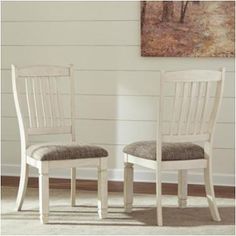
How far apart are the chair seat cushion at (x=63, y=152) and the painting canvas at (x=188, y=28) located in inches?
57.8

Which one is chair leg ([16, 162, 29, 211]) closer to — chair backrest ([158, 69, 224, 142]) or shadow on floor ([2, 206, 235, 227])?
shadow on floor ([2, 206, 235, 227])

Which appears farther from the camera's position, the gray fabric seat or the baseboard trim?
the baseboard trim

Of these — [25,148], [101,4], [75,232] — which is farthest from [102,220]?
[101,4]

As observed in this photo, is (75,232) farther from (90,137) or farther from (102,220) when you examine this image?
(90,137)

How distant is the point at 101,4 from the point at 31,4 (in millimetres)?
603

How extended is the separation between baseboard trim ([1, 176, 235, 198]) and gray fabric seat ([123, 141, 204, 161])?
2.89ft

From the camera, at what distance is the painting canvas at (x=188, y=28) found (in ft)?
16.8

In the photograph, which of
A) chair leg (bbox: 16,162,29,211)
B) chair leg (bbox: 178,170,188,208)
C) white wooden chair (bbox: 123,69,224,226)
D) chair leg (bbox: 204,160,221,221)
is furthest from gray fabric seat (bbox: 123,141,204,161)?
chair leg (bbox: 16,162,29,211)

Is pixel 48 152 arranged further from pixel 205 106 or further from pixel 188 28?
pixel 188 28

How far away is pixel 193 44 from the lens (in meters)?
5.20

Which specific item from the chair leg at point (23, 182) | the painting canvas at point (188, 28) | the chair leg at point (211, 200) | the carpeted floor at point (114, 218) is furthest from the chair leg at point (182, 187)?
the painting canvas at point (188, 28)

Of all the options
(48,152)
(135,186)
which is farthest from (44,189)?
(135,186)

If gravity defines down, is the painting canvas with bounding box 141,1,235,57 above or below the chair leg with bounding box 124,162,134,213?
above

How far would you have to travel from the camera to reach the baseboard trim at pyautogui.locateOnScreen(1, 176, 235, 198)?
16.3ft
